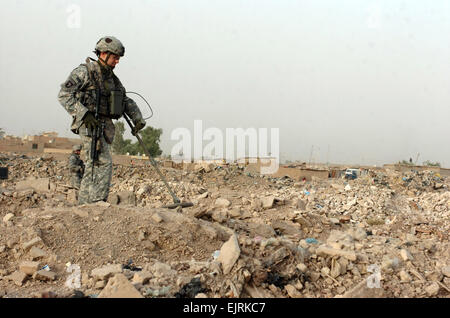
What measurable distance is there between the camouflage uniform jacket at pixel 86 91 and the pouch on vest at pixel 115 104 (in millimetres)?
46

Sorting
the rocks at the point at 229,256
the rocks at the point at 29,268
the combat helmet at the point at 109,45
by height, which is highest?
the combat helmet at the point at 109,45

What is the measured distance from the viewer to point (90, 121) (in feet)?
12.1

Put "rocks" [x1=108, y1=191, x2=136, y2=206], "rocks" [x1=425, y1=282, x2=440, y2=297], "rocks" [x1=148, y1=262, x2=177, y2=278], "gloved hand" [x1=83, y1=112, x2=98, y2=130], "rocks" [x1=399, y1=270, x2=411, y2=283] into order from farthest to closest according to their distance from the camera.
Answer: "rocks" [x1=108, y1=191, x2=136, y2=206] → "gloved hand" [x1=83, y1=112, x2=98, y2=130] → "rocks" [x1=399, y1=270, x2=411, y2=283] → "rocks" [x1=425, y1=282, x2=440, y2=297] → "rocks" [x1=148, y1=262, x2=177, y2=278]

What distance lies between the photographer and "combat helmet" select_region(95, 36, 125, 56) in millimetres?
3834

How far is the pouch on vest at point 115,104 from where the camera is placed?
3.92 meters

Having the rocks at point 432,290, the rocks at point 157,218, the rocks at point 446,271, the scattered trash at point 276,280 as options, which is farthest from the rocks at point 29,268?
the rocks at point 446,271

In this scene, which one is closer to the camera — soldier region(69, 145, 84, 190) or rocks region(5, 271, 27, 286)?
rocks region(5, 271, 27, 286)

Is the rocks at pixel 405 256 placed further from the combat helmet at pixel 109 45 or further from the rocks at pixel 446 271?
the combat helmet at pixel 109 45

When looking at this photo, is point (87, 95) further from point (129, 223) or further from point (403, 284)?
point (403, 284)

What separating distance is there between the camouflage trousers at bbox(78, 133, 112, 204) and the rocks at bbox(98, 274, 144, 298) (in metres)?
2.03

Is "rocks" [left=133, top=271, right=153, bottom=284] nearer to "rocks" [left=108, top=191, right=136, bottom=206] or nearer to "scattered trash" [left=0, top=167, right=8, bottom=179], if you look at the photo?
"rocks" [left=108, top=191, right=136, bottom=206]

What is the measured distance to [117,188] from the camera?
27.5 ft

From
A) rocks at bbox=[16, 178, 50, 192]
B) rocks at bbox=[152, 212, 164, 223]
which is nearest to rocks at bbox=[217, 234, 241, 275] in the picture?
rocks at bbox=[152, 212, 164, 223]
